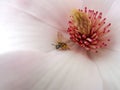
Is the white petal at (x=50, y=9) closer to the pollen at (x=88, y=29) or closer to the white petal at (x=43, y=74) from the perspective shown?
the pollen at (x=88, y=29)

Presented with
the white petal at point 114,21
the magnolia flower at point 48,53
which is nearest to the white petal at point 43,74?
the magnolia flower at point 48,53

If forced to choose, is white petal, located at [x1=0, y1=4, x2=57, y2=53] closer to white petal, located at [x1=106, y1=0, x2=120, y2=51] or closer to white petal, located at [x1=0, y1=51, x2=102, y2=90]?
white petal, located at [x1=0, y1=51, x2=102, y2=90]

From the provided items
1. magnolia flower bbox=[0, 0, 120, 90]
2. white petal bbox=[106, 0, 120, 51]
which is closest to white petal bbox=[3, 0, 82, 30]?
magnolia flower bbox=[0, 0, 120, 90]

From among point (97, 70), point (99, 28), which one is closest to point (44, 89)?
point (97, 70)

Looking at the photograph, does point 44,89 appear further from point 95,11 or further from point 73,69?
point 95,11

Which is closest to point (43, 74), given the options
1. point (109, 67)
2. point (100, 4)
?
point (109, 67)

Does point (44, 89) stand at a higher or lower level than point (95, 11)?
lower
